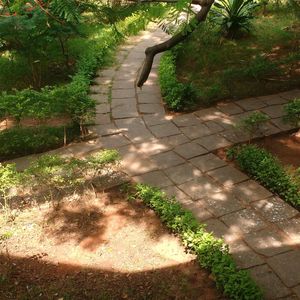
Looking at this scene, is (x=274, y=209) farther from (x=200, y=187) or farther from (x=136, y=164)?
(x=136, y=164)

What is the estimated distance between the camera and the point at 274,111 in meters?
6.43

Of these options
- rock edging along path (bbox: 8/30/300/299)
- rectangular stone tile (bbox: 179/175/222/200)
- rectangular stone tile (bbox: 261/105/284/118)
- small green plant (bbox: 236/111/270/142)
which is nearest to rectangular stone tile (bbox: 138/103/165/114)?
rock edging along path (bbox: 8/30/300/299)

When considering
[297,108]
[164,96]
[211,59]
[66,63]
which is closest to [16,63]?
[66,63]

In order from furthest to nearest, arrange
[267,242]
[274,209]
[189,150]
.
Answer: [189,150] → [274,209] → [267,242]

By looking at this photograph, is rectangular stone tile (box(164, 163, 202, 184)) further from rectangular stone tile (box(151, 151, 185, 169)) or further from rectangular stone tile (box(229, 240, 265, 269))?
rectangular stone tile (box(229, 240, 265, 269))

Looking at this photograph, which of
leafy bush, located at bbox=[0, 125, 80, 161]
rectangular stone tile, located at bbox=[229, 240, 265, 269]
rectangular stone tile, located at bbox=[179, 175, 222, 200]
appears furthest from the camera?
leafy bush, located at bbox=[0, 125, 80, 161]

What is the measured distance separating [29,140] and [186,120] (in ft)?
8.38

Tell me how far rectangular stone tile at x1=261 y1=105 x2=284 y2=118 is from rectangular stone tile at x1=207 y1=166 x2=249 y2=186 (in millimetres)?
1730

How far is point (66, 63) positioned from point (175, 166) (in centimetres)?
467

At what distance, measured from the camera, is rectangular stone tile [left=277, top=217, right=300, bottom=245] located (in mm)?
3945

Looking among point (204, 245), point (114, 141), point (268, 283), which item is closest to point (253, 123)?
point (114, 141)

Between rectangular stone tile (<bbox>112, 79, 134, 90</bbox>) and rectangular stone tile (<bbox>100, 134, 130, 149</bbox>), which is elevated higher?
rectangular stone tile (<bbox>112, 79, 134, 90</bbox>)

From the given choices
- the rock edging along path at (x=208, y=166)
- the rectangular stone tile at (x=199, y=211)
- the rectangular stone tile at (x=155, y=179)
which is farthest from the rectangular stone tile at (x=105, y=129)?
the rectangular stone tile at (x=199, y=211)

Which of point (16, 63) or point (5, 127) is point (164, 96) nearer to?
point (5, 127)
